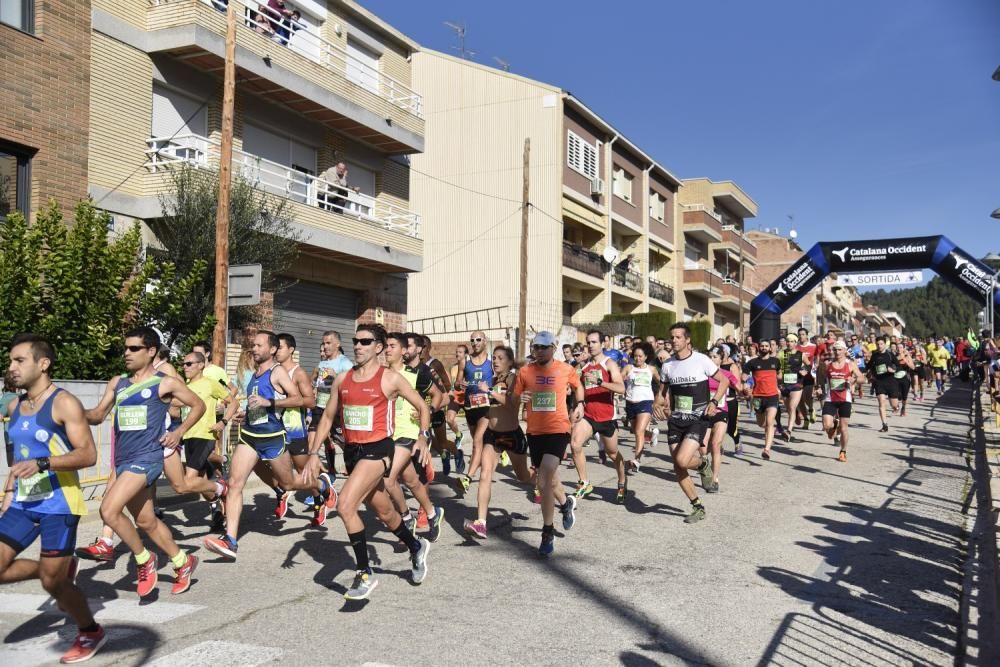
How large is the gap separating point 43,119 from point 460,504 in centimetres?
990

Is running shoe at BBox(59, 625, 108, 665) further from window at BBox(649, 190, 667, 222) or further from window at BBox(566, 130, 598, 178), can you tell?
window at BBox(649, 190, 667, 222)

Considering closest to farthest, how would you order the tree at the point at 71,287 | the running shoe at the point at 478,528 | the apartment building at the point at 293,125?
the running shoe at the point at 478,528 < the tree at the point at 71,287 < the apartment building at the point at 293,125

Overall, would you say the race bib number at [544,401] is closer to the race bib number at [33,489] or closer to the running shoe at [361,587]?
the running shoe at [361,587]

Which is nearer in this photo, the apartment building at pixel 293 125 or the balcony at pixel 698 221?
the apartment building at pixel 293 125

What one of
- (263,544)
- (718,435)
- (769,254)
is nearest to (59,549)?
(263,544)

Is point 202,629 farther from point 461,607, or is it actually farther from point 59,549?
point 461,607

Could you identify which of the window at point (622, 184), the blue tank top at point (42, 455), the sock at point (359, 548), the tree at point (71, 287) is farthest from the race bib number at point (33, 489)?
the window at point (622, 184)

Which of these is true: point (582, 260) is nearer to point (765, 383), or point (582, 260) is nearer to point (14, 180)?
point (765, 383)

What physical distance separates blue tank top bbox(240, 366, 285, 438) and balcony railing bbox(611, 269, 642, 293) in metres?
30.6

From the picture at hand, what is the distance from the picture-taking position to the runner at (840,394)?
13594 mm

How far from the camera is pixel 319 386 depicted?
10.4m

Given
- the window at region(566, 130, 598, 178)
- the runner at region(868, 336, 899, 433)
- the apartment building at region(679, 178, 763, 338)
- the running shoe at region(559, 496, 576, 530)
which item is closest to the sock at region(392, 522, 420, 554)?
the running shoe at region(559, 496, 576, 530)

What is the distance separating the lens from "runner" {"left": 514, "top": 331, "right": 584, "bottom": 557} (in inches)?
306

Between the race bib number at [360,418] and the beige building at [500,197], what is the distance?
23.9 metres
